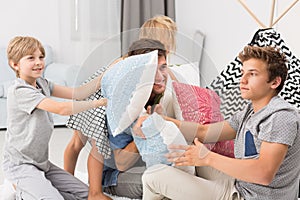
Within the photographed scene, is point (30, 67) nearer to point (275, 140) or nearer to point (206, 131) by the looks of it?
point (206, 131)

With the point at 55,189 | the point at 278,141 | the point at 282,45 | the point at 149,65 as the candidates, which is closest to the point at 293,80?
the point at 282,45

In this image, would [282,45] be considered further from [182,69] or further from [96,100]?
[96,100]

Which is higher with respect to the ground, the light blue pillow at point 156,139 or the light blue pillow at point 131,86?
the light blue pillow at point 131,86

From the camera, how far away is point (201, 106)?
195 centimetres

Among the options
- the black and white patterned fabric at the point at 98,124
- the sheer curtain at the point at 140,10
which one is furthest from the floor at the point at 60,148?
the sheer curtain at the point at 140,10

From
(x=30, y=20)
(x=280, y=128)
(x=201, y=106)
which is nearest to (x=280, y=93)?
(x=201, y=106)

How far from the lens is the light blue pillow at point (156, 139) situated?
174cm

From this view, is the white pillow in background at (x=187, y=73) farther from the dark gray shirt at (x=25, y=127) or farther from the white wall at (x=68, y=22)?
the white wall at (x=68, y=22)

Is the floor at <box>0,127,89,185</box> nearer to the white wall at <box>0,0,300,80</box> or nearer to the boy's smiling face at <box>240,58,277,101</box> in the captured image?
the white wall at <box>0,0,300,80</box>

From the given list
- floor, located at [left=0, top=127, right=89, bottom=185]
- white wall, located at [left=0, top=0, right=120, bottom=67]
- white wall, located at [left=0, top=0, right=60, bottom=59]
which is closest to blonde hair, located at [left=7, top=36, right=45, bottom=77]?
floor, located at [left=0, top=127, right=89, bottom=185]

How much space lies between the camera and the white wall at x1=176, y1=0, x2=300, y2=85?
323 cm

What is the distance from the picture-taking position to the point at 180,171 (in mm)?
1884

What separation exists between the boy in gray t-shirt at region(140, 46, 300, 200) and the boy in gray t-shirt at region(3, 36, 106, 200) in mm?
407

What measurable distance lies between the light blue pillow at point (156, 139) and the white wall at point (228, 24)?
1605mm
